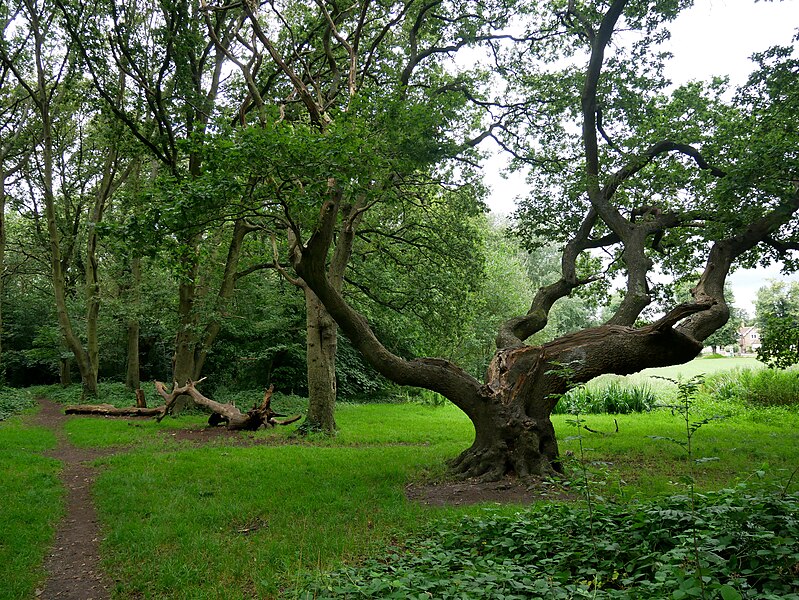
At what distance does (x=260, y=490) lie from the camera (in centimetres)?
693

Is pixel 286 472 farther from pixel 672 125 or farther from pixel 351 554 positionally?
pixel 672 125

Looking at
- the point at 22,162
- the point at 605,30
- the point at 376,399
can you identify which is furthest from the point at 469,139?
the point at 22,162

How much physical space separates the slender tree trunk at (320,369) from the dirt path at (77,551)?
15.3ft

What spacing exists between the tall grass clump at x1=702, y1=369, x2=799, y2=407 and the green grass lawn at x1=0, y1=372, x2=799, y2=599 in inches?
140

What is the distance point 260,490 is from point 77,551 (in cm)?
221

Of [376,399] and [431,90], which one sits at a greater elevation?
[431,90]

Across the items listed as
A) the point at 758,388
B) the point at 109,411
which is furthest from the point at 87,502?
the point at 758,388

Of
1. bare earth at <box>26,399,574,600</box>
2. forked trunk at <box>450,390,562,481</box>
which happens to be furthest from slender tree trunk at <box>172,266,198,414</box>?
forked trunk at <box>450,390,562,481</box>

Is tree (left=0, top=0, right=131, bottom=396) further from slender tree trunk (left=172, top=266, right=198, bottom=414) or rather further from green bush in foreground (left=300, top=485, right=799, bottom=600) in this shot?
green bush in foreground (left=300, top=485, right=799, bottom=600)

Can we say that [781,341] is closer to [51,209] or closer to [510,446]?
[510,446]

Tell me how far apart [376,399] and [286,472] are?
1407cm

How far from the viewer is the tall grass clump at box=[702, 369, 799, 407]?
52.9 ft

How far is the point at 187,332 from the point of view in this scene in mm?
15594

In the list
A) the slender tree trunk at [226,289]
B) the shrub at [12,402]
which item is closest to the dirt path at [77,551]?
the slender tree trunk at [226,289]
